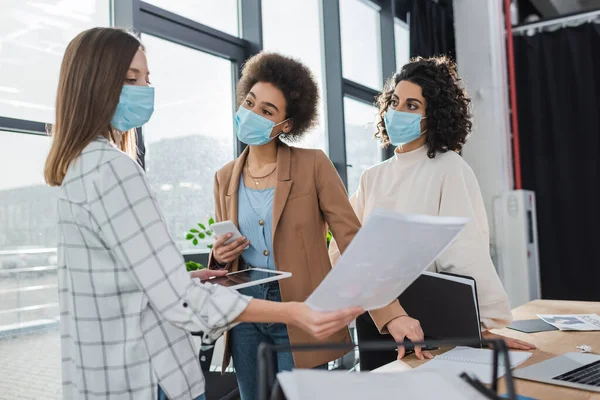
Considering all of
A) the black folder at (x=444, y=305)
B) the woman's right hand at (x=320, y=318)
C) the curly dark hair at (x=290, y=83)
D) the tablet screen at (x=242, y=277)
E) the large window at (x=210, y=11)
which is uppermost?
the large window at (x=210, y=11)

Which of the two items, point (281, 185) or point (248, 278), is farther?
point (281, 185)

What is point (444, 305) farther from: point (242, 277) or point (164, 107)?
point (164, 107)

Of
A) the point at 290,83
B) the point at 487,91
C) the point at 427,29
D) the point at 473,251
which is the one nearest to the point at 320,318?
the point at 473,251

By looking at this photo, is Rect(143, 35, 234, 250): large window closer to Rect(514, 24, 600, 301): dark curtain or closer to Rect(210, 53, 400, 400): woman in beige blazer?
Rect(210, 53, 400, 400): woman in beige blazer

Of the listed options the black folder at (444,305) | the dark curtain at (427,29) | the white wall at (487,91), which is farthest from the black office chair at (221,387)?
the dark curtain at (427,29)

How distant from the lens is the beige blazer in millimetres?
1358

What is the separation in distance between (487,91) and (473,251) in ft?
8.58

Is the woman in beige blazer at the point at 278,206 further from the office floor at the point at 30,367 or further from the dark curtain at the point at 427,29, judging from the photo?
the dark curtain at the point at 427,29

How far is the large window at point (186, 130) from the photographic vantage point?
2.40 meters

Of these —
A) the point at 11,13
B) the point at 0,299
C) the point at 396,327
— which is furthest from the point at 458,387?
the point at 11,13

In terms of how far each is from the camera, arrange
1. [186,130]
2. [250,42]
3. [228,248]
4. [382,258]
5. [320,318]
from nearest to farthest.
A: [382,258], [320,318], [228,248], [186,130], [250,42]

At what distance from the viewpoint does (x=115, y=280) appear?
851 millimetres

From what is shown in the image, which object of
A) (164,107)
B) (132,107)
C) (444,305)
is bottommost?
(444,305)

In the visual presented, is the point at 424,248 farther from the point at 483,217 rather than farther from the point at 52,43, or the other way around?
the point at 52,43
